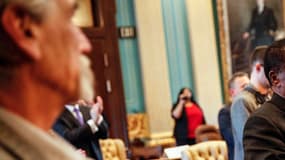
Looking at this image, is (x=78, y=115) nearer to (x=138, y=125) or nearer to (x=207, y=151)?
(x=207, y=151)

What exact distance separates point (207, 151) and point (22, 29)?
8.42 feet

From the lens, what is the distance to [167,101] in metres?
8.20

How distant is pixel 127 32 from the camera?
26.1 feet

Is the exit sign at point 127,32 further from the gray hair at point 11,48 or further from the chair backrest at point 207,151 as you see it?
the gray hair at point 11,48

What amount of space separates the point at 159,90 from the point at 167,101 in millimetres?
223

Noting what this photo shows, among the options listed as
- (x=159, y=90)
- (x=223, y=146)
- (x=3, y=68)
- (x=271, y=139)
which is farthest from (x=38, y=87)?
(x=159, y=90)

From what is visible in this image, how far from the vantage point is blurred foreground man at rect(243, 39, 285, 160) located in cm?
198

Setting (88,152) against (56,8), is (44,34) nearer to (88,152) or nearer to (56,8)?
(56,8)

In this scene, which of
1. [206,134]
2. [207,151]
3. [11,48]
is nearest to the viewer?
[11,48]

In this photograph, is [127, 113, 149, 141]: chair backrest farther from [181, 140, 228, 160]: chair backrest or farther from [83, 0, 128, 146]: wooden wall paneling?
[181, 140, 228, 160]: chair backrest

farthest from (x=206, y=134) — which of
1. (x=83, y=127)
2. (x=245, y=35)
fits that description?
(x=245, y=35)

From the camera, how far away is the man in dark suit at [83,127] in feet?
11.0

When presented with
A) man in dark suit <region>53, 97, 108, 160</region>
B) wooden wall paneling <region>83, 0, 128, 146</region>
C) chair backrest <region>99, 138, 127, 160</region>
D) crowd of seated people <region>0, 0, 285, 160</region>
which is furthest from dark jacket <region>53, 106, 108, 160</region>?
wooden wall paneling <region>83, 0, 128, 146</region>

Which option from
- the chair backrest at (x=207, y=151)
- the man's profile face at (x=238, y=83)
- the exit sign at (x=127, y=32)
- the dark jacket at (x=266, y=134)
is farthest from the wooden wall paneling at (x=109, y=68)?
the dark jacket at (x=266, y=134)
